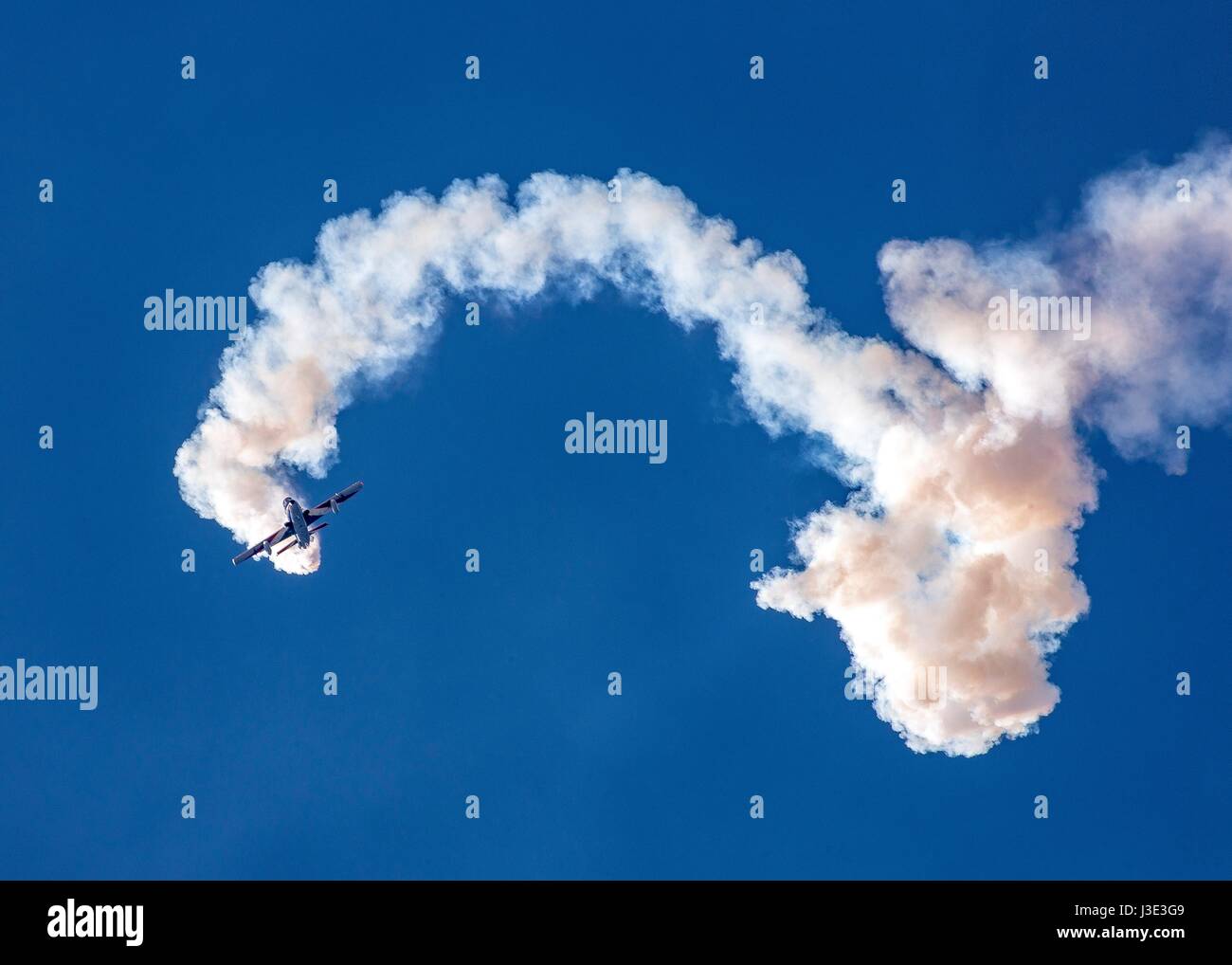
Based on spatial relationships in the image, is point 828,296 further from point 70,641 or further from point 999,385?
point 70,641

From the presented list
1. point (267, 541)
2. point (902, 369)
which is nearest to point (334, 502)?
point (267, 541)
